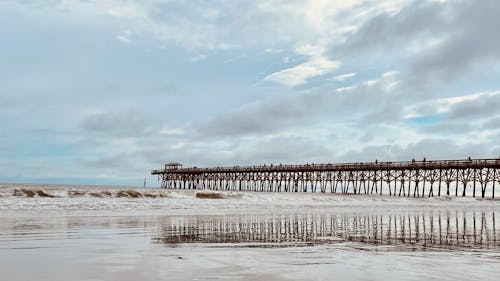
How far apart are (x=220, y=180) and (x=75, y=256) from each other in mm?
82416

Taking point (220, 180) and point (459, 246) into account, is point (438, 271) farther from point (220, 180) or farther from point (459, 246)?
point (220, 180)

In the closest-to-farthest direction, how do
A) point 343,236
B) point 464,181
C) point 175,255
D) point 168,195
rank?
point 175,255 → point 343,236 → point 168,195 → point 464,181

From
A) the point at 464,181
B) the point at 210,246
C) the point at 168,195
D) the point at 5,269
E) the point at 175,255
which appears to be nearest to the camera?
the point at 5,269

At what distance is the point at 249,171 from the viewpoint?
8056 cm

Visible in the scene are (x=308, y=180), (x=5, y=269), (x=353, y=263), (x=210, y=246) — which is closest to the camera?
(x=5, y=269)

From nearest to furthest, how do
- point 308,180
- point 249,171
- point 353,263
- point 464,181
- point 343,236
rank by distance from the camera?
point 353,263
point 343,236
point 464,181
point 308,180
point 249,171

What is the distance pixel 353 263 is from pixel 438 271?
105cm

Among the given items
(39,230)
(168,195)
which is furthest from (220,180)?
(39,230)

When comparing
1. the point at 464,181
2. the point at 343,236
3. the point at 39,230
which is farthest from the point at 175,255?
the point at 464,181

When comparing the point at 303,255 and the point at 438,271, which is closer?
the point at 438,271

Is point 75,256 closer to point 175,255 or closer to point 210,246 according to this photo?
point 175,255

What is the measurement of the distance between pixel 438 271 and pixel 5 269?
16.1 ft

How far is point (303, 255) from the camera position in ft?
22.5

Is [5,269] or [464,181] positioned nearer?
[5,269]
